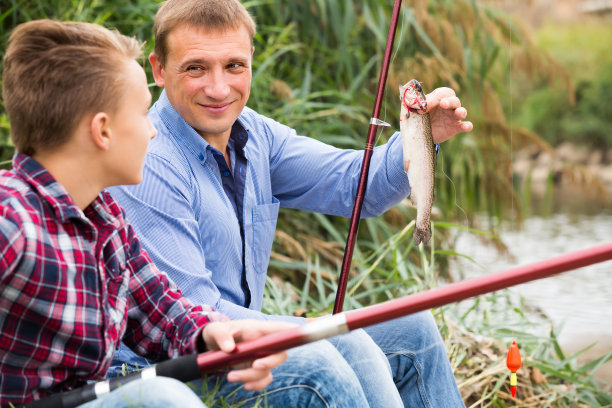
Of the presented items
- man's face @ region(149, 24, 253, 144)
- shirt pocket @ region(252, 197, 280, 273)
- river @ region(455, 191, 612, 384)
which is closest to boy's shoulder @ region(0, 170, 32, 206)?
man's face @ region(149, 24, 253, 144)

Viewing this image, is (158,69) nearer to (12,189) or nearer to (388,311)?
(12,189)

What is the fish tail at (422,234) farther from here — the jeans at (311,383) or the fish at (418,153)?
the jeans at (311,383)

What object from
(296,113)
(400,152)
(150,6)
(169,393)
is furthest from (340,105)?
(169,393)

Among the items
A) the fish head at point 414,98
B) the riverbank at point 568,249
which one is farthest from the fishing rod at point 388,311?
the riverbank at point 568,249

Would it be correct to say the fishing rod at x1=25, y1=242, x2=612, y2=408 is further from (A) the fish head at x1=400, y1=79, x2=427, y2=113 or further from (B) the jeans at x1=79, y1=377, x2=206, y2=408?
(A) the fish head at x1=400, y1=79, x2=427, y2=113

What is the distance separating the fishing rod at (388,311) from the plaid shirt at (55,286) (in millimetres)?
47

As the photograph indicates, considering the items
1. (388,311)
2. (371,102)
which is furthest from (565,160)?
(388,311)

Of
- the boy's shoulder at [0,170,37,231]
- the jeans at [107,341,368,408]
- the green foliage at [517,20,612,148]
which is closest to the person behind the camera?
the boy's shoulder at [0,170,37,231]

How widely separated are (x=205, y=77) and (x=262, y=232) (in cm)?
42

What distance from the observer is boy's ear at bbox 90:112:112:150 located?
1.43 meters

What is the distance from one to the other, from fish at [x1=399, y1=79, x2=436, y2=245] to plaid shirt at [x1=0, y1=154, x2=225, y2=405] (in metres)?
0.61

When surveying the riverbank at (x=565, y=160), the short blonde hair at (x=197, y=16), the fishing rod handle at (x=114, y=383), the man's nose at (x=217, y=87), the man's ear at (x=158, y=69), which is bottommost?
the riverbank at (x=565, y=160)

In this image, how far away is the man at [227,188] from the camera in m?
1.76

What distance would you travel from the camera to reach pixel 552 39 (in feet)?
78.1
